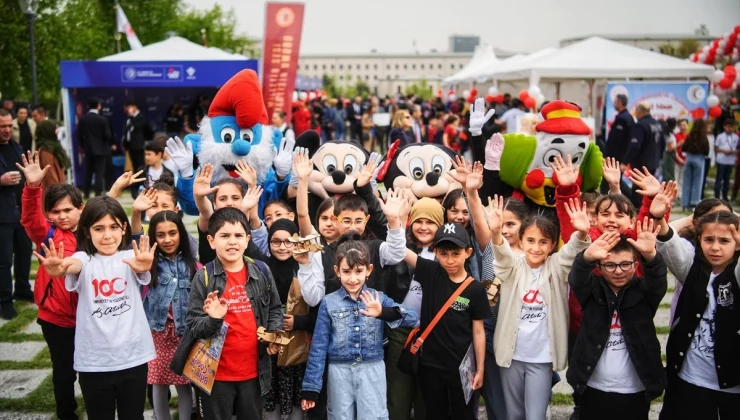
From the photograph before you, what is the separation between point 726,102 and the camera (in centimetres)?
1559

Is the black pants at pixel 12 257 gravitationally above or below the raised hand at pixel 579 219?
below

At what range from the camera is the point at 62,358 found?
416 centimetres

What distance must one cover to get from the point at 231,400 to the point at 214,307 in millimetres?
545

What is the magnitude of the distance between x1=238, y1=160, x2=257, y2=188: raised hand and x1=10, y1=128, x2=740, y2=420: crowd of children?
794 millimetres

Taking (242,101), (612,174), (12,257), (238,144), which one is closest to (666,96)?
(612,174)

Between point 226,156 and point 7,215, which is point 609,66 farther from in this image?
point 7,215

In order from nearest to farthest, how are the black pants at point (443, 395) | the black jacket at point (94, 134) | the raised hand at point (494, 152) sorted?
the black pants at point (443, 395) → the raised hand at point (494, 152) → the black jacket at point (94, 134)

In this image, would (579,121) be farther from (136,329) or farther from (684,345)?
(136,329)

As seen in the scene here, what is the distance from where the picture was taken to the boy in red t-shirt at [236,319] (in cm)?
357

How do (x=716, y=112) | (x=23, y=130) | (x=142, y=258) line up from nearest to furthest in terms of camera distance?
(x=142, y=258)
(x=23, y=130)
(x=716, y=112)

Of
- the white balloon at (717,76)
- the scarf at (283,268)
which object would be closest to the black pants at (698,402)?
the scarf at (283,268)

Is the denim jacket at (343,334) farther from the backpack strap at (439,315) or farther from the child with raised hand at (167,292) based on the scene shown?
the child with raised hand at (167,292)

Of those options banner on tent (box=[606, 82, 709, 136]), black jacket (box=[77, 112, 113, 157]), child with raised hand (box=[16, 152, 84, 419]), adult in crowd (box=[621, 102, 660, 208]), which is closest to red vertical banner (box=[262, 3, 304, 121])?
black jacket (box=[77, 112, 113, 157])

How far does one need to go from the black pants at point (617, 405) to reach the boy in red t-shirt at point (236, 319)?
166cm
